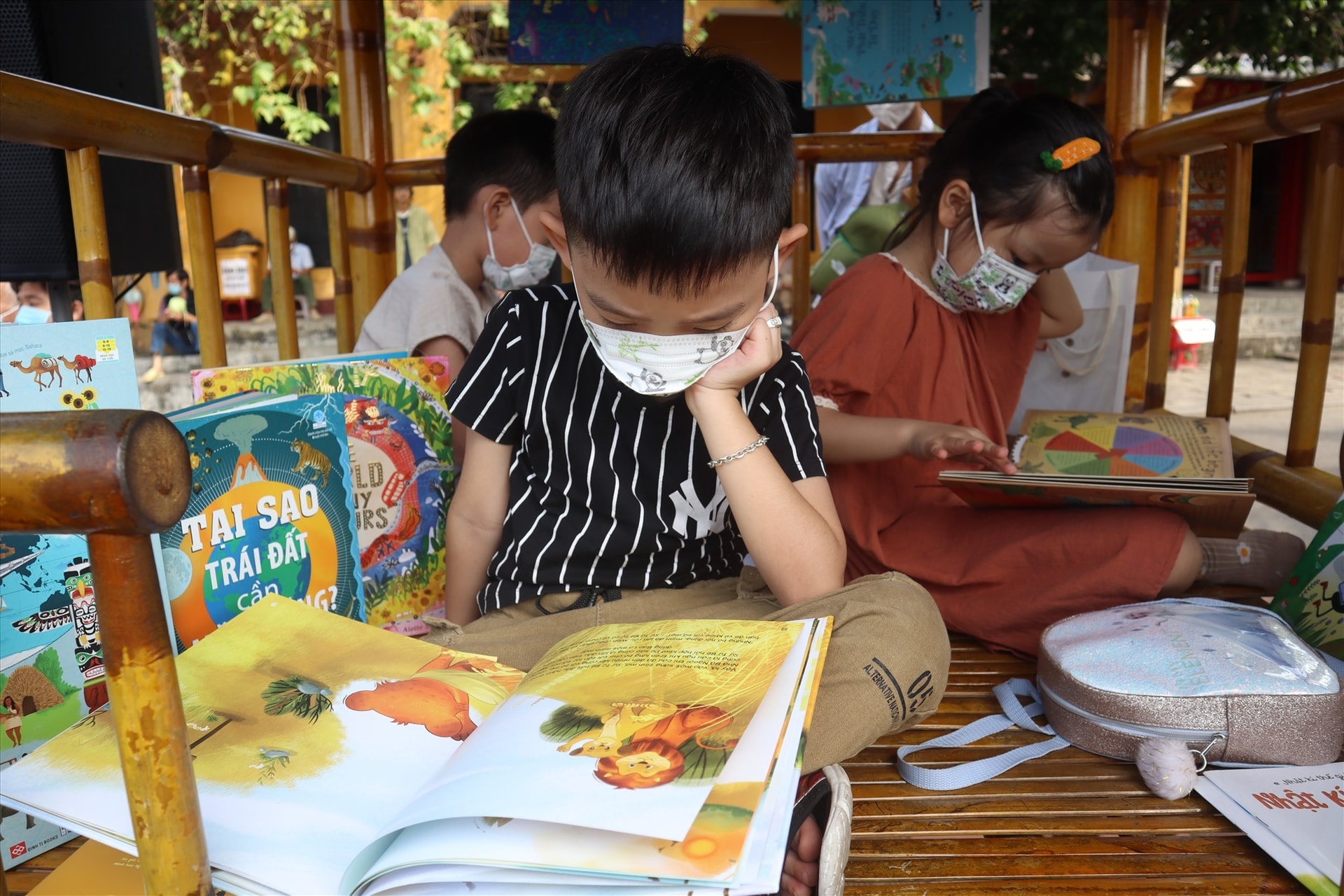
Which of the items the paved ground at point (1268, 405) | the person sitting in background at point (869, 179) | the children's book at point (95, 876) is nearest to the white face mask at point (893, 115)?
the person sitting in background at point (869, 179)

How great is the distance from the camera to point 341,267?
223 centimetres

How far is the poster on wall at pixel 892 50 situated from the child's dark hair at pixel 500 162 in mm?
683

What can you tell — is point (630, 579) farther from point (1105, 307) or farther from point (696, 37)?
point (696, 37)

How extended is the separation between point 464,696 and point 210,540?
16.8 inches

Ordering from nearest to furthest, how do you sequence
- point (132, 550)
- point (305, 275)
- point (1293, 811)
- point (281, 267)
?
point (132, 550)
point (1293, 811)
point (281, 267)
point (305, 275)

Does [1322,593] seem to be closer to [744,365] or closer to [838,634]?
[838,634]

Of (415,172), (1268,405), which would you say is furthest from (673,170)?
(1268,405)

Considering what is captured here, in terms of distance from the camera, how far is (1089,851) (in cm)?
93

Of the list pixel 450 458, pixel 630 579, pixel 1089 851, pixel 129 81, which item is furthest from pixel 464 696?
pixel 129 81

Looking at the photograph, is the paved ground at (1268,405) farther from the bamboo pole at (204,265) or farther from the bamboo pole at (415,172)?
the bamboo pole at (204,265)

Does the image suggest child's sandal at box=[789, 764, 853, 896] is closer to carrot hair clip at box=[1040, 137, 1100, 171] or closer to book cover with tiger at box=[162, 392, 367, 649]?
book cover with tiger at box=[162, 392, 367, 649]

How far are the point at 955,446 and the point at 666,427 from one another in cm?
43

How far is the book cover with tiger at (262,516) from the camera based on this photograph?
1107mm

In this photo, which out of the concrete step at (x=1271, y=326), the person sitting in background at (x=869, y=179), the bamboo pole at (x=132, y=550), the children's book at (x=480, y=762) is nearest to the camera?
the bamboo pole at (x=132, y=550)
